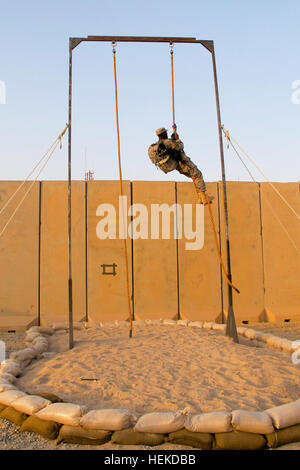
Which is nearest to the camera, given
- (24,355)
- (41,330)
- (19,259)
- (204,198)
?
(24,355)

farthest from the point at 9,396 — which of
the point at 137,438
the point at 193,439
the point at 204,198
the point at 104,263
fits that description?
the point at 104,263

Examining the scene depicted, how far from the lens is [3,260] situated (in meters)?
6.87

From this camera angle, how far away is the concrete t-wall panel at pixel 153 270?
272 inches

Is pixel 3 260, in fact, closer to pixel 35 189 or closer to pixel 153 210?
pixel 35 189

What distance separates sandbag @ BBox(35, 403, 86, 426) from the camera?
8.61ft

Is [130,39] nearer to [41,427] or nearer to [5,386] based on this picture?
[5,386]

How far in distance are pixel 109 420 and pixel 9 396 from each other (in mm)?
924

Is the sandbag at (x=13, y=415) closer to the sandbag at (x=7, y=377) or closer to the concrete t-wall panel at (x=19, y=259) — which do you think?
the sandbag at (x=7, y=377)

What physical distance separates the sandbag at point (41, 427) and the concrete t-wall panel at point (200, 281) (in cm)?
441

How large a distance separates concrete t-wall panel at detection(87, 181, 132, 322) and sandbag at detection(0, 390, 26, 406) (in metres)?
3.71

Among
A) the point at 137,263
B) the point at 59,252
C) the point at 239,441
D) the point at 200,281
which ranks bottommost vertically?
the point at 239,441

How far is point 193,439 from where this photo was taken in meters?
2.46
